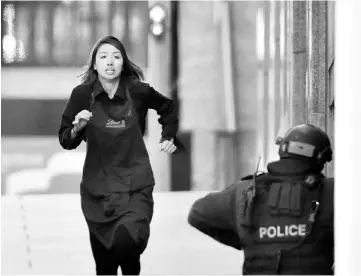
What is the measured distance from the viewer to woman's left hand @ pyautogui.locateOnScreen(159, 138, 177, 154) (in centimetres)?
562

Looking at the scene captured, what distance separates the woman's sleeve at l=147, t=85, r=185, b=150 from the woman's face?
0.21 meters

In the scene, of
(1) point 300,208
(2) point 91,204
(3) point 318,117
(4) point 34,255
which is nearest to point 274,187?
(1) point 300,208

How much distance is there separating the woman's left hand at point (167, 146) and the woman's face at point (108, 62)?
1.32 ft

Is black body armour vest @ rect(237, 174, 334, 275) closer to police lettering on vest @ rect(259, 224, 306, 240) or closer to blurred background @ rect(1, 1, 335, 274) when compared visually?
police lettering on vest @ rect(259, 224, 306, 240)

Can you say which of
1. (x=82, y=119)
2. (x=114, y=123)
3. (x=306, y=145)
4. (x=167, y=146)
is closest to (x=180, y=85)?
(x=167, y=146)

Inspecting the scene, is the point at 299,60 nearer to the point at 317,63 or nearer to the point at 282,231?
the point at 317,63

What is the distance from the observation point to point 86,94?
18.3ft

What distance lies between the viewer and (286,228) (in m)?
4.80

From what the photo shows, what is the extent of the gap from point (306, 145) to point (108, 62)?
46.8 inches

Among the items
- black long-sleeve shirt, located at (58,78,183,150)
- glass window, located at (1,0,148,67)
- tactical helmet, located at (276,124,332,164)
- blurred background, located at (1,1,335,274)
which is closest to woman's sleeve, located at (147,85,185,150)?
black long-sleeve shirt, located at (58,78,183,150)

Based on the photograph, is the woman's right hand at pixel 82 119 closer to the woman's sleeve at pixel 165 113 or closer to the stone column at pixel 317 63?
the woman's sleeve at pixel 165 113

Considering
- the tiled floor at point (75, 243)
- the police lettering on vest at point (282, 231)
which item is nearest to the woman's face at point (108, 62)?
the tiled floor at point (75, 243)

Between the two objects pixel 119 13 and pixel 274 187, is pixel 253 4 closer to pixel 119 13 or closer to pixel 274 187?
pixel 119 13

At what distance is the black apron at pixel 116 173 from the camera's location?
5.47m
